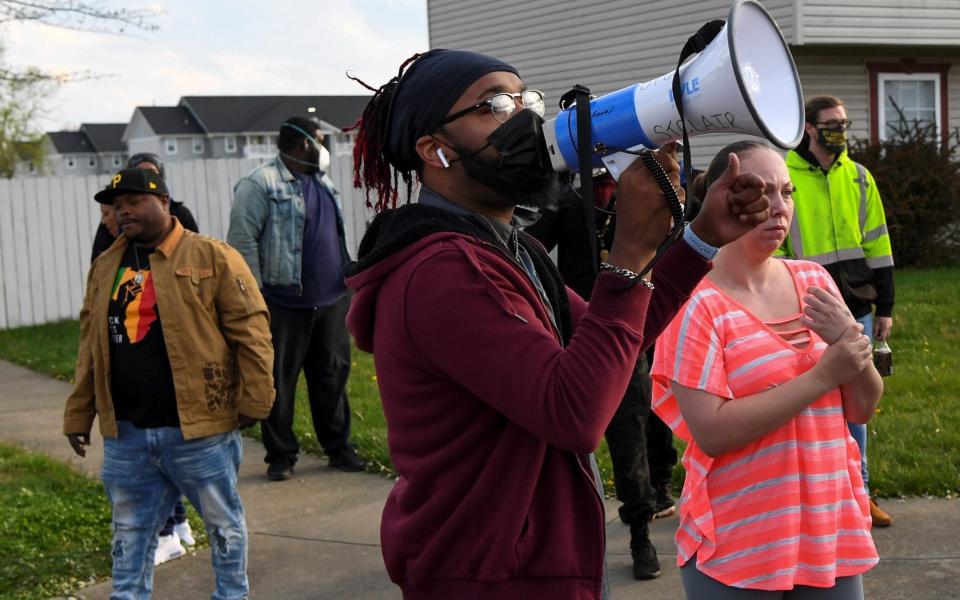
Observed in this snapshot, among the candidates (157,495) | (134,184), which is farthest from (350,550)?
(134,184)

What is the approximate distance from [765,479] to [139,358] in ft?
8.76

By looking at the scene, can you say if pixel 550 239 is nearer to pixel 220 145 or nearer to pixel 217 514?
pixel 217 514

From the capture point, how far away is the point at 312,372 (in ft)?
24.1

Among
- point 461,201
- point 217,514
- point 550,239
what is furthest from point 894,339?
point 461,201

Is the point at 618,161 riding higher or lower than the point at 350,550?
higher

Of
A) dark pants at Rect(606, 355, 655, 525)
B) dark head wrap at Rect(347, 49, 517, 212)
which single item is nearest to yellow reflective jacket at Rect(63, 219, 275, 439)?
dark pants at Rect(606, 355, 655, 525)

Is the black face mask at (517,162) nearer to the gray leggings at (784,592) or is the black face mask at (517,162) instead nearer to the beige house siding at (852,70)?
the gray leggings at (784,592)

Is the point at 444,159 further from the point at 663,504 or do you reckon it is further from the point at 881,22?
the point at 881,22

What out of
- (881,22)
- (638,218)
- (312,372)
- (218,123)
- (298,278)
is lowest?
(312,372)

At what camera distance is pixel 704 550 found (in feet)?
9.41

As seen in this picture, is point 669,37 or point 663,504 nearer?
point 663,504

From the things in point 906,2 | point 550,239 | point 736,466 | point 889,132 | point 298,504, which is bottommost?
point 298,504

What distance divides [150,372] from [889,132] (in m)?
15.6

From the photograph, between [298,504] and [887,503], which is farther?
[298,504]
